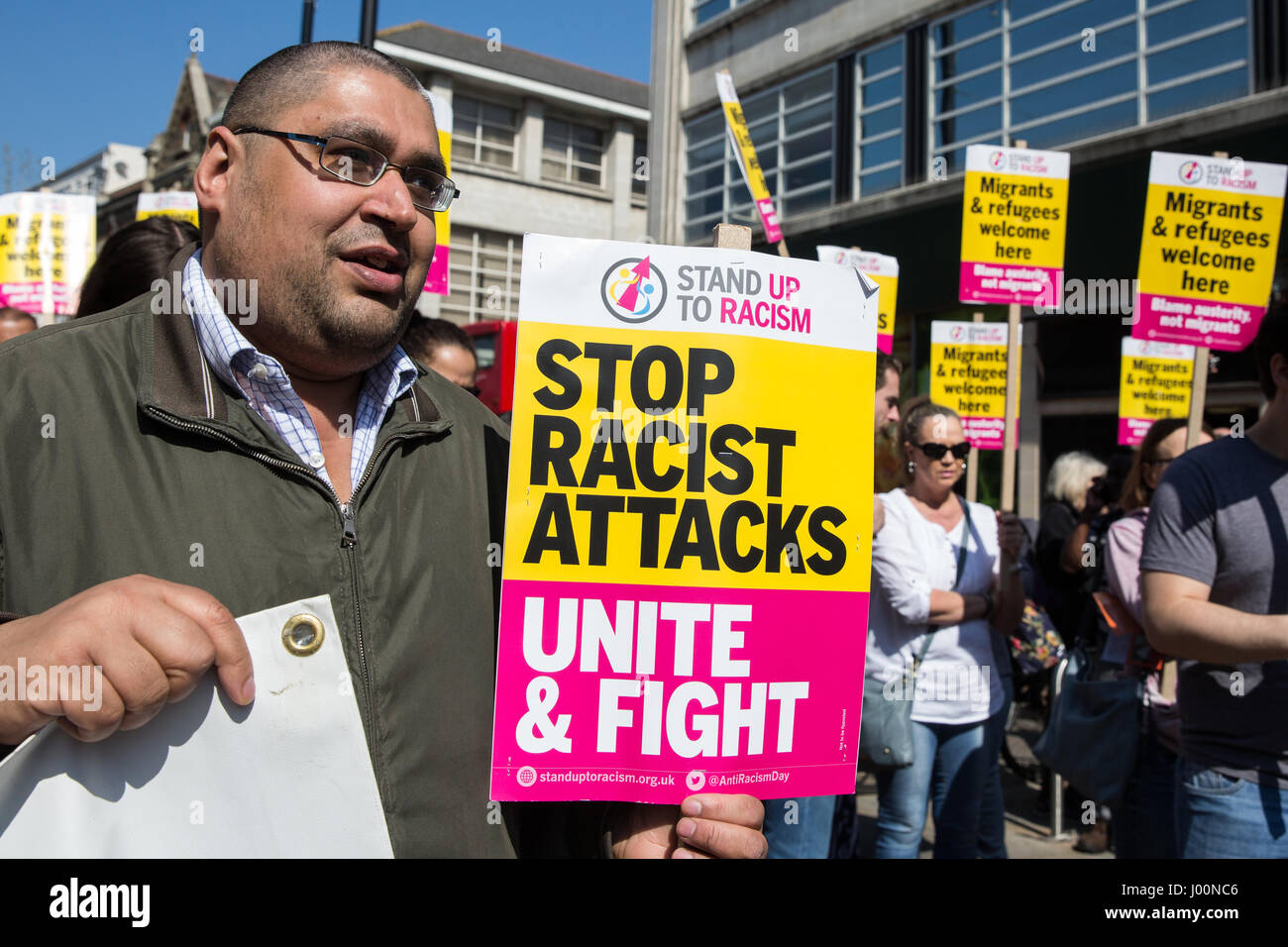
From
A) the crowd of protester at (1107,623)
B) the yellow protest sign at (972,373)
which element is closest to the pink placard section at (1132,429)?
the crowd of protester at (1107,623)

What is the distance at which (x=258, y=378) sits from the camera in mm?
1526

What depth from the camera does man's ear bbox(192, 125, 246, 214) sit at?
1577 mm

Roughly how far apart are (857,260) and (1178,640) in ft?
14.1

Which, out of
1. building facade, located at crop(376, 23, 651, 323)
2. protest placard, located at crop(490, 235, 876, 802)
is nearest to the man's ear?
protest placard, located at crop(490, 235, 876, 802)

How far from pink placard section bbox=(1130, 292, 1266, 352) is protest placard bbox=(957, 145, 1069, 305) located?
854mm

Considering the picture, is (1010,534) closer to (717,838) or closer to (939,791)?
(939,791)

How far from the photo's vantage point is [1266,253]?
15.4 ft

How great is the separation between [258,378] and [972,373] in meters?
5.57

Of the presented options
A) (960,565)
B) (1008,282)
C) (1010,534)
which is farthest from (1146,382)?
(960,565)

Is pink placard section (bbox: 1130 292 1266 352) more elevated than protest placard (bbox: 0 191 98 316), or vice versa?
protest placard (bbox: 0 191 98 316)

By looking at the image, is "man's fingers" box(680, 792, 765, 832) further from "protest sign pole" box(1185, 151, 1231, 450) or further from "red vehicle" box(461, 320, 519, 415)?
"protest sign pole" box(1185, 151, 1231, 450)

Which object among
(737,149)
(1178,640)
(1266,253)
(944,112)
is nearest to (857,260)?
(737,149)
